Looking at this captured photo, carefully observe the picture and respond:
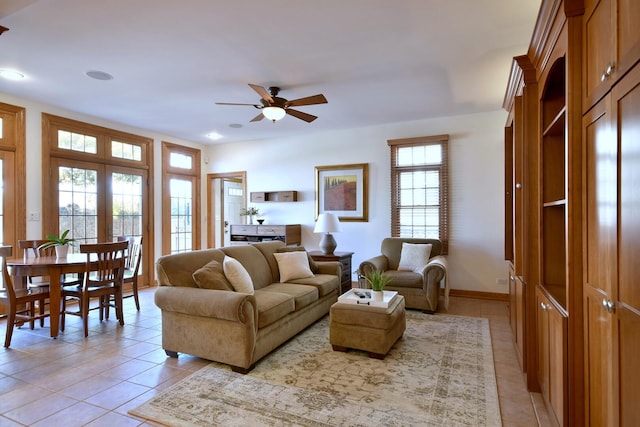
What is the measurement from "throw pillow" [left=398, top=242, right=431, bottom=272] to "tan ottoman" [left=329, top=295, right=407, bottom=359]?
5.49ft

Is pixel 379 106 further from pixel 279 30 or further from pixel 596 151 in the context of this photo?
pixel 596 151

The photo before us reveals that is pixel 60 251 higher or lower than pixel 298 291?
higher

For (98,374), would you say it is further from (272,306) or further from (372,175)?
(372,175)

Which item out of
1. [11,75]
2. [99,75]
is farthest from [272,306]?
[11,75]

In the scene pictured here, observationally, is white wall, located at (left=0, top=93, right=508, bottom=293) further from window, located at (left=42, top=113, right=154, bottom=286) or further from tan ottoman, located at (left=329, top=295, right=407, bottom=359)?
tan ottoman, located at (left=329, top=295, right=407, bottom=359)

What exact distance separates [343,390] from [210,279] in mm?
1409

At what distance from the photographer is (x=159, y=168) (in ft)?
20.5

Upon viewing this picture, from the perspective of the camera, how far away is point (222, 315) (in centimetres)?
267

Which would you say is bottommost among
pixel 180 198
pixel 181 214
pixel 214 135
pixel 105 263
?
pixel 105 263

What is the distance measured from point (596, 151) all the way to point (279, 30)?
2.37m

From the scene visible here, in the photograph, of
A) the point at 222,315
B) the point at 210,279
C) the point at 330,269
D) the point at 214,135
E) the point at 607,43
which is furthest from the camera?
the point at 214,135

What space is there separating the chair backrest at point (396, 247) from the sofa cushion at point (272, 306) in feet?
7.22

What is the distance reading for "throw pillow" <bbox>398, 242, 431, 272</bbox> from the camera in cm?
473

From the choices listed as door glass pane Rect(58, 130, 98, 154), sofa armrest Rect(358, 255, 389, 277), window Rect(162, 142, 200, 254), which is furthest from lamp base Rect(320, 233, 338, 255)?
door glass pane Rect(58, 130, 98, 154)
